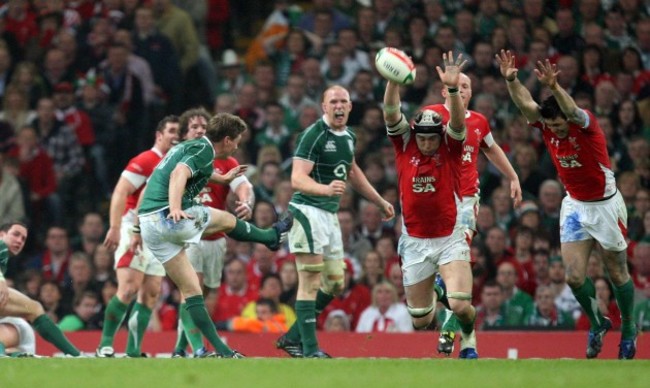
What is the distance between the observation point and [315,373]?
1011 cm

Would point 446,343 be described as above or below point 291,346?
above

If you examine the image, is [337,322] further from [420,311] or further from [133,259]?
[420,311]

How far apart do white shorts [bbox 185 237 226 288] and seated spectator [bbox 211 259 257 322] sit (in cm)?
277

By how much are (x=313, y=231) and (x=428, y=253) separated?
52.6 inches

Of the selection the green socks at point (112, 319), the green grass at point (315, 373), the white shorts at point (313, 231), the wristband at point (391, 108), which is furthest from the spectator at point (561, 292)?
the wristband at point (391, 108)

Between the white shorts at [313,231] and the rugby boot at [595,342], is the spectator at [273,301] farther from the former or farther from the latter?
the rugby boot at [595,342]

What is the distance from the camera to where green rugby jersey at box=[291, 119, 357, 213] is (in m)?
12.9

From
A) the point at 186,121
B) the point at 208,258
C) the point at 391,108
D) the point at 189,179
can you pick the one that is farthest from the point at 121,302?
the point at 391,108

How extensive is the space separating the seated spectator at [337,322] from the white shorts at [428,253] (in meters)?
4.13

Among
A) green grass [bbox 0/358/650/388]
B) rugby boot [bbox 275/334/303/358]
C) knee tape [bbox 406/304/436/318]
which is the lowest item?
rugby boot [bbox 275/334/303/358]

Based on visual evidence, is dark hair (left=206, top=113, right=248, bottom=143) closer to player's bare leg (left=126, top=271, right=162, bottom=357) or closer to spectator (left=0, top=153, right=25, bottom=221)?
player's bare leg (left=126, top=271, right=162, bottom=357)

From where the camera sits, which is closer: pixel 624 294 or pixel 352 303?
pixel 624 294

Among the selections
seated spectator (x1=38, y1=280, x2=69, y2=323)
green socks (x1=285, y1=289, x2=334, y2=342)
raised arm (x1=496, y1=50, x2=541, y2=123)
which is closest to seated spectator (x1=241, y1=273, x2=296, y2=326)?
seated spectator (x1=38, y1=280, x2=69, y2=323)

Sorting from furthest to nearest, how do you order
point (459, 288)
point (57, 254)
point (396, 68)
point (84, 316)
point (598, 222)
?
point (57, 254)
point (84, 316)
point (598, 222)
point (459, 288)
point (396, 68)
